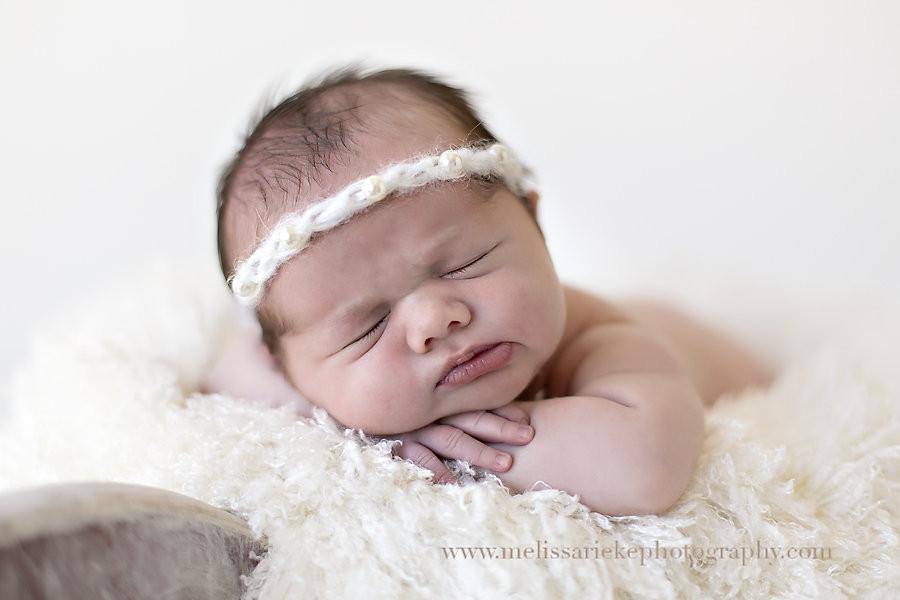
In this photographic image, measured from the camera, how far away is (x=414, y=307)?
3.39 feet

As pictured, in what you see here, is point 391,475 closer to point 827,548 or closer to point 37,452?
point 827,548

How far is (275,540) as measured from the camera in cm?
88

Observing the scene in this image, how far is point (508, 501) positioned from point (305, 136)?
507mm

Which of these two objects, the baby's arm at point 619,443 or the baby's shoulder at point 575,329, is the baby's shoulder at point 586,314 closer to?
the baby's shoulder at point 575,329

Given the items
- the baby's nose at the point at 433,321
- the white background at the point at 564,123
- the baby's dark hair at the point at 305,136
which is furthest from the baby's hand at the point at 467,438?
the white background at the point at 564,123

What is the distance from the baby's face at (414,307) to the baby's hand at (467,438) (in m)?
0.02

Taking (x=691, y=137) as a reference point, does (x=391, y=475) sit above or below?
below

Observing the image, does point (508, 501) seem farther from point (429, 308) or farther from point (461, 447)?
point (429, 308)

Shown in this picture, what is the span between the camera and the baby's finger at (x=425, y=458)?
100cm

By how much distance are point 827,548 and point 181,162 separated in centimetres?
192

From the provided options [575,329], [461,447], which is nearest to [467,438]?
[461,447]

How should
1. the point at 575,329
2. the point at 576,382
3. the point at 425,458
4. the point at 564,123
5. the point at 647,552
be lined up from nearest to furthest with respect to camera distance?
the point at 647,552 < the point at 425,458 < the point at 576,382 < the point at 575,329 < the point at 564,123

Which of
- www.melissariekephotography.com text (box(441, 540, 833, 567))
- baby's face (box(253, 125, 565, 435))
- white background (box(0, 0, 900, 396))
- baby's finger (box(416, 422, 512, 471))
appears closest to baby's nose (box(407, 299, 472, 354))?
baby's face (box(253, 125, 565, 435))

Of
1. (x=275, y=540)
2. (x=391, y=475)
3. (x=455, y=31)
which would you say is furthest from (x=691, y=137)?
(x=275, y=540)
